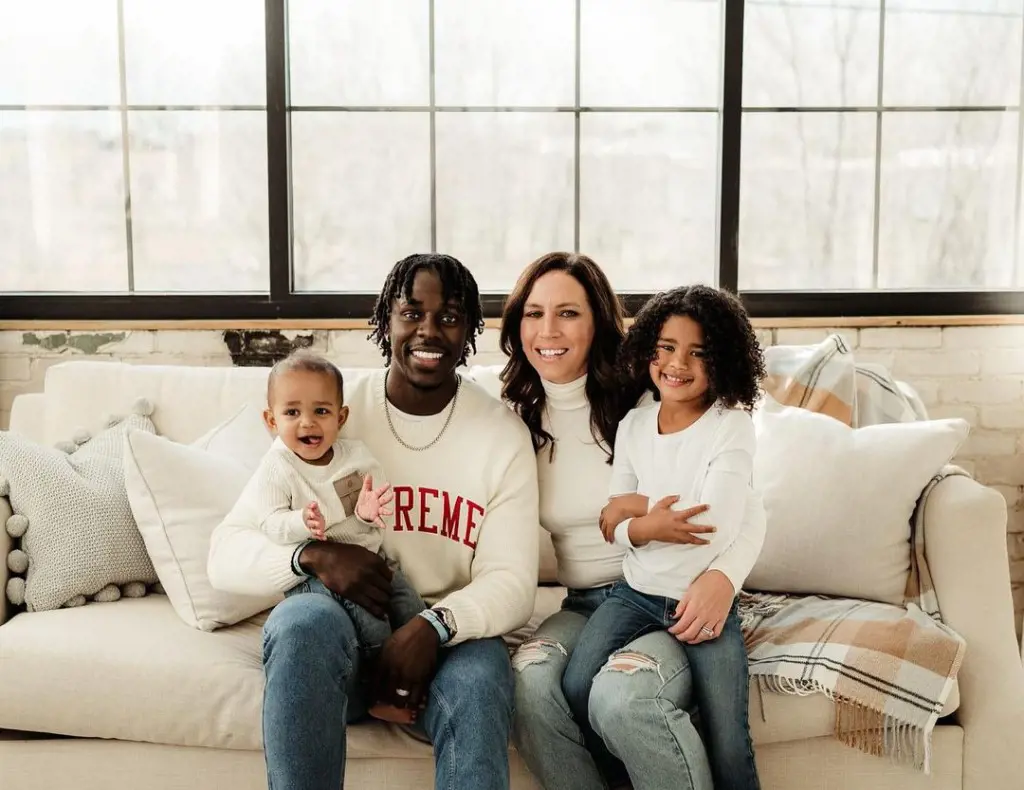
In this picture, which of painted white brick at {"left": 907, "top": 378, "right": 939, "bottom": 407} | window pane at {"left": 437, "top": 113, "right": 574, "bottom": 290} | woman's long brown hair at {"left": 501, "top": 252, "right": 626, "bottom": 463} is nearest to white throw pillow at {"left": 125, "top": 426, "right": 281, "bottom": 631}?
woman's long brown hair at {"left": 501, "top": 252, "right": 626, "bottom": 463}

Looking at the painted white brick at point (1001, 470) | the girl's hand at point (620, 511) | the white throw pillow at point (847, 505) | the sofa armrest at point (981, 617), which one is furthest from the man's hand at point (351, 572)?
the painted white brick at point (1001, 470)

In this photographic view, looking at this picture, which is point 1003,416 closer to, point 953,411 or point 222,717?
point 953,411

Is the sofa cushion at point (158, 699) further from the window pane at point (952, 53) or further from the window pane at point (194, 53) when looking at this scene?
the window pane at point (952, 53)

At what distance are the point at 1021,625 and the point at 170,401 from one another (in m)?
2.51

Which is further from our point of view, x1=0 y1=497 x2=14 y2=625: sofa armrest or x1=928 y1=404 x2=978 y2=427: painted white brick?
x1=928 y1=404 x2=978 y2=427: painted white brick

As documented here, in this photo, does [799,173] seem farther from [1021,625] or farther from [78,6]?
[78,6]

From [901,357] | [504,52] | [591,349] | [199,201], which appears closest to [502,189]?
[504,52]

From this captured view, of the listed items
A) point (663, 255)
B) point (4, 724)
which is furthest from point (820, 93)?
point (4, 724)

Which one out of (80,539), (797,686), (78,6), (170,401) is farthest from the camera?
(78,6)

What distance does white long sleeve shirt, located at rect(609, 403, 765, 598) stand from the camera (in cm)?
170

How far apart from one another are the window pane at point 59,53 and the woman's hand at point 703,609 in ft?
7.24

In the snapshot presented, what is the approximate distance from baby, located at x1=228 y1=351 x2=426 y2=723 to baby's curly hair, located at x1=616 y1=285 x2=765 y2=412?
0.54m

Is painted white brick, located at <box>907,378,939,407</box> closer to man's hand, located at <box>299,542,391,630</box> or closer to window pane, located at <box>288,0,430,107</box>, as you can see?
window pane, located at <box>288,0,430,107</box>

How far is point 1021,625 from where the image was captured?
9.93 ft
